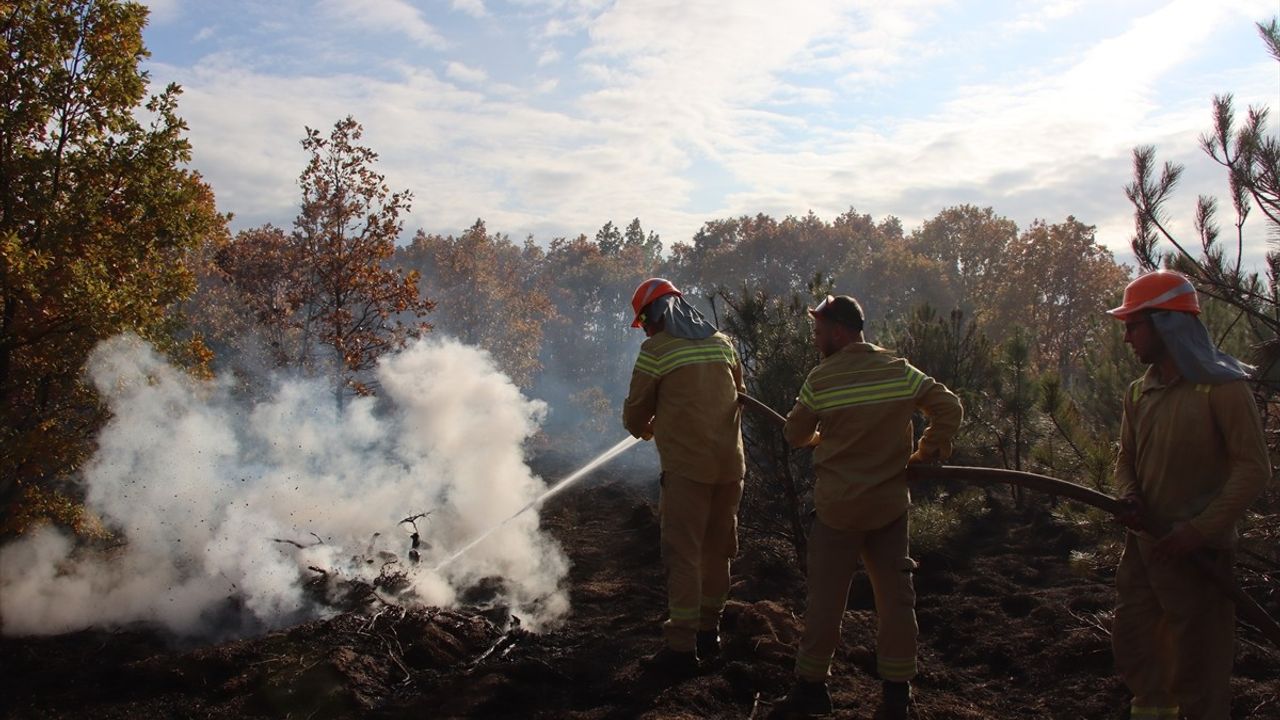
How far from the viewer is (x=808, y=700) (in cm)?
427

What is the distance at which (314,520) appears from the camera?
851 cm

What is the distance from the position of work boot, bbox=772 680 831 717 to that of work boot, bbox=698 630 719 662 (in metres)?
0.88

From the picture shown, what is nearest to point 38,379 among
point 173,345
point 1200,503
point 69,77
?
point 173,345

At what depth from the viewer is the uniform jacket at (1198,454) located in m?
3.37

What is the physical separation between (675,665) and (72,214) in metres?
6.30

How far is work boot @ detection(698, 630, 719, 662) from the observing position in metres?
5.20

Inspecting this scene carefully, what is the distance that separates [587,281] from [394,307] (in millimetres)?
40015

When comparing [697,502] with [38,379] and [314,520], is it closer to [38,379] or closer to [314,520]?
[314,520]

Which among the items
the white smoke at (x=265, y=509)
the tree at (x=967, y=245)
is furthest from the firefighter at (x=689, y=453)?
the tree at (x=967, y=245)

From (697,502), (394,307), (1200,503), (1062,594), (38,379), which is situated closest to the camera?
(1200,503)

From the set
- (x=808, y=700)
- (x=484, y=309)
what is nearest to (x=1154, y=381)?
(x=808, y=700)

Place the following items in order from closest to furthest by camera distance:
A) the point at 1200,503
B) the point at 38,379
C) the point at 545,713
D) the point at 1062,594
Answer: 1. the point at 1200,503
2. the point at 545,713
3. the point at 1062,594
4. the point at 38,379

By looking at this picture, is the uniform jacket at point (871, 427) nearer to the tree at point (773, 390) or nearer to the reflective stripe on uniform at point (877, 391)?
the reflective stripe on uniform at point (877, 391)

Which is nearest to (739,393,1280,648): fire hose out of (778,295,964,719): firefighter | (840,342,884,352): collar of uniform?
(778,295,964,719): firefighter
